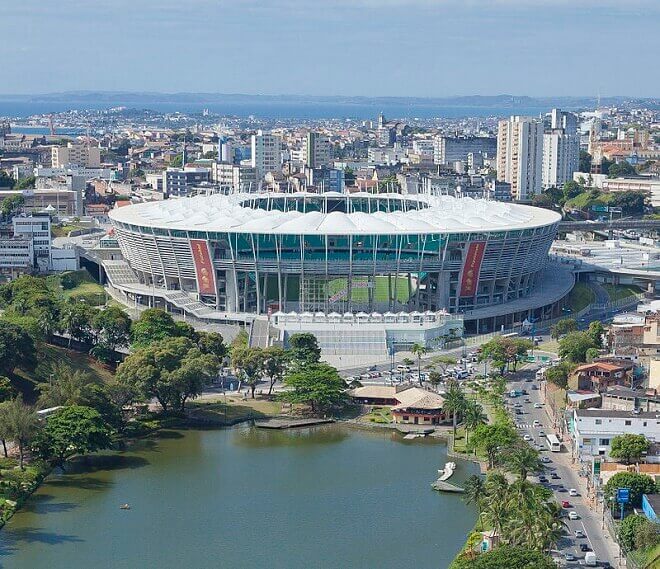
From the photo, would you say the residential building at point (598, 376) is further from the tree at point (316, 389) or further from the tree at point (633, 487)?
the tree at point (633, 487)

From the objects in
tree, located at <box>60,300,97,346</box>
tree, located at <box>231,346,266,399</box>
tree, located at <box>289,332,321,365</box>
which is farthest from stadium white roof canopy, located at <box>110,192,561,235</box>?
tree, located at <box>231,346,266,399</box>

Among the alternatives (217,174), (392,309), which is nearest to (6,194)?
(217,174)

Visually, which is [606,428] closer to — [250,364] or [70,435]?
[250,364]

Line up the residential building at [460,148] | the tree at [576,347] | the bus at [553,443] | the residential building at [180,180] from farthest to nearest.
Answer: the residential building at [460,148] → the residential building at [180,180] → the tree at [576,347] → the bus at [553,443]

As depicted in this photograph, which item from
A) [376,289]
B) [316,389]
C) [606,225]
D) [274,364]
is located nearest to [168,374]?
[274,364]

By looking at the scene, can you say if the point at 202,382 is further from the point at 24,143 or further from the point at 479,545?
the point at 24,143

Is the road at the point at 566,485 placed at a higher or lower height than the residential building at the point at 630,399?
lower

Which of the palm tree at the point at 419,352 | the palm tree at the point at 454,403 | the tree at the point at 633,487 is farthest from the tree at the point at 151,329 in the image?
the tree at the point at 633,487
